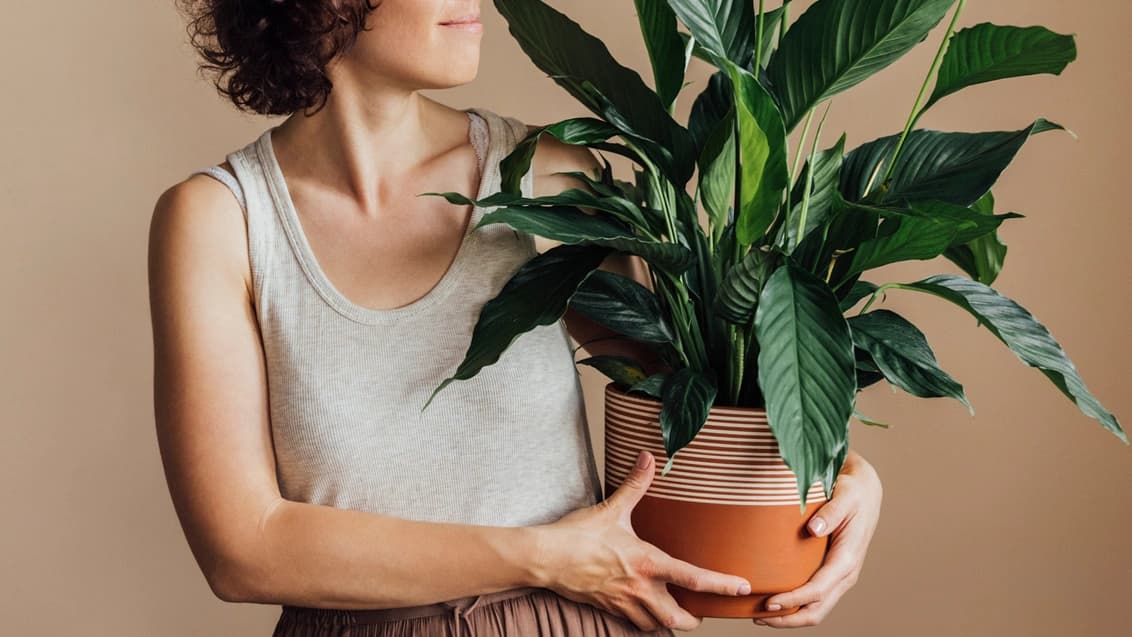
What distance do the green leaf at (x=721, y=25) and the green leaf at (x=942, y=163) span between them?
0.56ft

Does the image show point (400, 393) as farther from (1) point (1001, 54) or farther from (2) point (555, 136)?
(1) point (1001, 54)

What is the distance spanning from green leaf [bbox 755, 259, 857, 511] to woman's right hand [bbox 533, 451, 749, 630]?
247mm

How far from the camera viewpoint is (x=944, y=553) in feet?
6.43

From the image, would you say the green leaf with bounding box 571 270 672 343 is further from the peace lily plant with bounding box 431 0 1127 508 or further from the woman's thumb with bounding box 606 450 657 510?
the woman's thumb with bounding box 606 450 657 510

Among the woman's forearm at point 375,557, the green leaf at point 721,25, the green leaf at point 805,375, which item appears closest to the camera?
the green leaf at point 805,375

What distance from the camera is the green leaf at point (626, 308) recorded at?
1.20m

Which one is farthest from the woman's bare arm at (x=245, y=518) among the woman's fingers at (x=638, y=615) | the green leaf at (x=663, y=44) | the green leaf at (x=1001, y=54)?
the green leaf at (x=1001, y=54)

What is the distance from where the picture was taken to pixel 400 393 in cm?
125

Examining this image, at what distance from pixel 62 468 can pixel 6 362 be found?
0.65ft

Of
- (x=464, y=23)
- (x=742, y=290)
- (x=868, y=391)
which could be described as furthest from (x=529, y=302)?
(x=868, y=391)

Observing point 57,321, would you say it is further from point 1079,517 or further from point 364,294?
point 1079,517

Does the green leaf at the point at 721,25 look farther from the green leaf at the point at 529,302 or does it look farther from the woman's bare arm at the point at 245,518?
the woman's bare arm at the point at 245,518

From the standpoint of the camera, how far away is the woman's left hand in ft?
3.86

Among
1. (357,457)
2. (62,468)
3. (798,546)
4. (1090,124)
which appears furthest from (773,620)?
(62,468)
